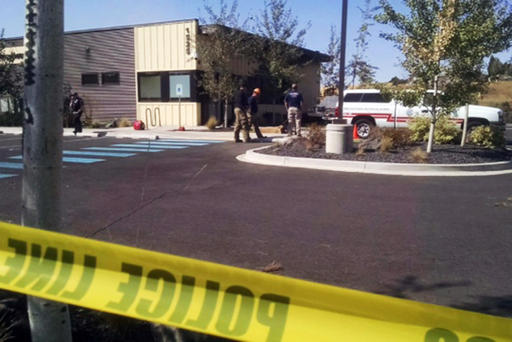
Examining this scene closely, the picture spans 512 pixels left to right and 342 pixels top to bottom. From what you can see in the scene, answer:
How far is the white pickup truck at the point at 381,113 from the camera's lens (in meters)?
15.9

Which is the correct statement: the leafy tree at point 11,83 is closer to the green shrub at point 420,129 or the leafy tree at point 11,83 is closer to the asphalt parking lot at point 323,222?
the asphalt parking lot at point 323,222

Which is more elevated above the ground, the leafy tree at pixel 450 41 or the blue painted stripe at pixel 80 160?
the leafy tree at pixel 450 41

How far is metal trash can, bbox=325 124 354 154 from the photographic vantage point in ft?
36.5

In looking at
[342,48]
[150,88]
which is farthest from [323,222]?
[150,88]

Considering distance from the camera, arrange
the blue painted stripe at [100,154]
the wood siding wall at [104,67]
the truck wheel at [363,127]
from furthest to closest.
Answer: the wood siding wall at [104,67] < the truck wheel at [363,127] < the blue painted stripe at [100,154]

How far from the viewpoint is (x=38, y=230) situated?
2127mm

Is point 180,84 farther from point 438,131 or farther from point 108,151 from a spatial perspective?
point 438,131

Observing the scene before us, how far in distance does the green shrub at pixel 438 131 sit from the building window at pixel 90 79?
61.2 feet

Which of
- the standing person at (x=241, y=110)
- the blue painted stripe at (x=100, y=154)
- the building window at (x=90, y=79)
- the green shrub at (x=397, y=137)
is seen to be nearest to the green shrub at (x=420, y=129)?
the green shrub at (x=397, y=137)

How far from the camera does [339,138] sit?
1120 cm

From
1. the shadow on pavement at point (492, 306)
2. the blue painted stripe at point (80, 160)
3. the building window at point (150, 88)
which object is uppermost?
the building window at point (150, 88)

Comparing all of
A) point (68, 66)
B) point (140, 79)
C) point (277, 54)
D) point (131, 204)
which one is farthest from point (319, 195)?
point (68, 66)

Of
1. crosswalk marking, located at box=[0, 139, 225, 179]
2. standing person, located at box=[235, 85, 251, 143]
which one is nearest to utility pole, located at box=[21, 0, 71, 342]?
crosswalk marking, located at box=[0, 139, 225, 179]

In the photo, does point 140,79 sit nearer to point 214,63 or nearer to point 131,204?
point 214,63
